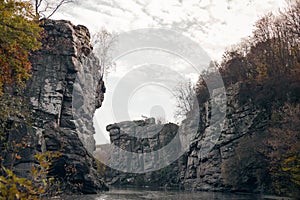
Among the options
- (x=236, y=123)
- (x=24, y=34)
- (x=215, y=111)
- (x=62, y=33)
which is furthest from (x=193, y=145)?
(x=24, y=34)

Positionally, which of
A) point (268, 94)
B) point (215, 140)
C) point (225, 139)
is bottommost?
point (225, 139)

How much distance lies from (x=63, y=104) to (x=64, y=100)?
0.47m

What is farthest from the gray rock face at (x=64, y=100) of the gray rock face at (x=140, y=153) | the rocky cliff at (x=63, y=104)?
the gray rock face at (x=140, y=153)

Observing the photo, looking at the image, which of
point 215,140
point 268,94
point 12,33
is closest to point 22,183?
point 12,33

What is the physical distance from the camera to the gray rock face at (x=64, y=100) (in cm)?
2614

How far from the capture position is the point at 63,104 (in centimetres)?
2912

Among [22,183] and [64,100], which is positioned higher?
[64,100]

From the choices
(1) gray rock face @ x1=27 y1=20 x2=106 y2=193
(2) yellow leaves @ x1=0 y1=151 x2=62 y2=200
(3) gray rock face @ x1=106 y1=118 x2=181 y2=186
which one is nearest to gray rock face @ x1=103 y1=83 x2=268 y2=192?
(3) gray rock face @ x1=106 y1=118 x2=181 y2=186

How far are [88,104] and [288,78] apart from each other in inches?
A: 960

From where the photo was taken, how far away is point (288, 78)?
115ft

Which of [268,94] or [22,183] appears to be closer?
[22,183]

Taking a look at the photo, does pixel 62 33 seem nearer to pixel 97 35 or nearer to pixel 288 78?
pixel 97 35

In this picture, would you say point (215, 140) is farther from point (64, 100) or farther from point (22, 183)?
point (22, 183)

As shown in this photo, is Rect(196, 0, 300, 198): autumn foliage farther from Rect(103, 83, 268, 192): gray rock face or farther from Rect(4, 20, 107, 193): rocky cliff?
Rect(4, 20, 107, 193): rocky cliff
